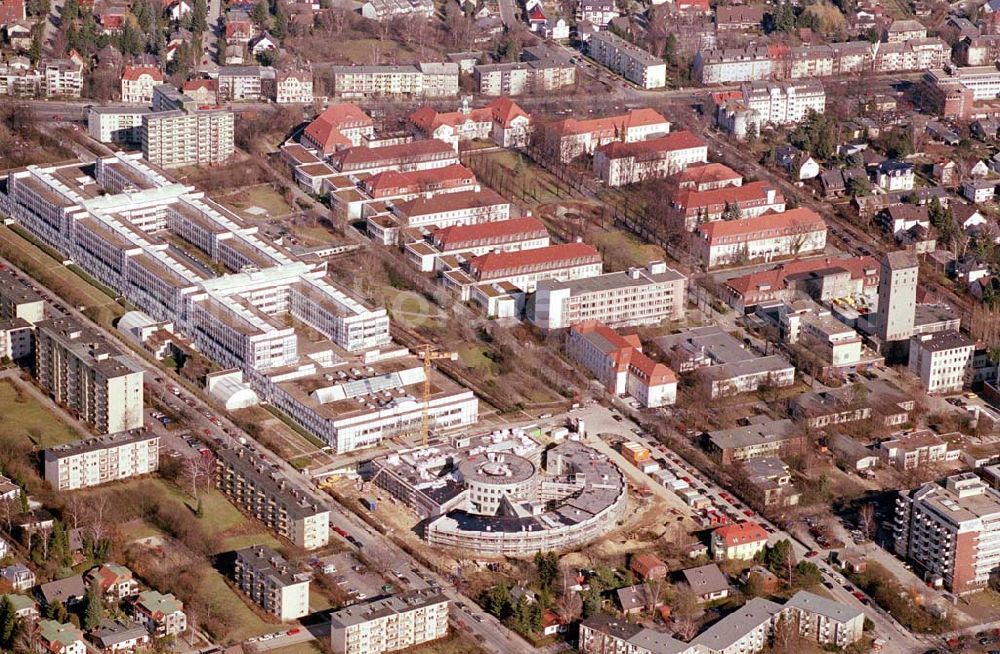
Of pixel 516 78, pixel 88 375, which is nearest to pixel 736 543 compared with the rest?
pixel 88 375

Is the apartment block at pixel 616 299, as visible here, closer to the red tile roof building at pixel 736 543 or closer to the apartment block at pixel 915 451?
the apartment block at pixel 915 451

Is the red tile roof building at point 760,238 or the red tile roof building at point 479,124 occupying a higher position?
the red tile roof building at point 479,124

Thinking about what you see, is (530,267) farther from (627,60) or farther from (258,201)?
(627,60)

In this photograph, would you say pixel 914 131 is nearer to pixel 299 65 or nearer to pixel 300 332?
pixel 299 65

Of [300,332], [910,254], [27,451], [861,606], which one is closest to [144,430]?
[27,451]

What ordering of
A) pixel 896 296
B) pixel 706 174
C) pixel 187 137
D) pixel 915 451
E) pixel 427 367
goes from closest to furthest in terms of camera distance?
pixel 915 451, pixel 427 367, pixel 896 296, pixel 706 174, pixel 187 137

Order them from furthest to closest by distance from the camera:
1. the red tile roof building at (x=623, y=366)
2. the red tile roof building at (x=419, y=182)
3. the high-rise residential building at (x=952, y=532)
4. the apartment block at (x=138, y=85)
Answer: the apartment block at (x=138, y=85), the red tile roof building at (x=419, y=182), the red tile roof building at (x=623, y=366), the high-rise residential building at (x=952, y=532)

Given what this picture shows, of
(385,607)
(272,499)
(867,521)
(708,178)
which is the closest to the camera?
(385,607)

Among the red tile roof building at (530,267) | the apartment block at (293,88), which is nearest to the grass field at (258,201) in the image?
the red tile roof building at (530,267)
